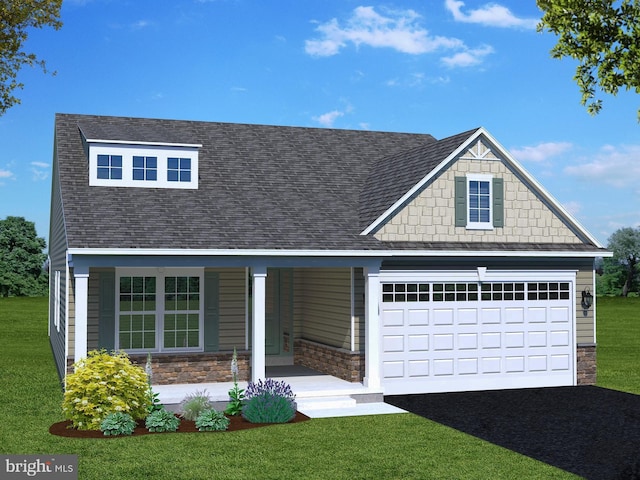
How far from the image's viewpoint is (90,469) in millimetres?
10719

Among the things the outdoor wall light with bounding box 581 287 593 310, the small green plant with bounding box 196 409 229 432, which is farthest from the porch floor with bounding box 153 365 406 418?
the outdoor wall light with bounding box 581 287 593 310

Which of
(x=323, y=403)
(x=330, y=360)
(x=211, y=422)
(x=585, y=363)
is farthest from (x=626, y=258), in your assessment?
(x=211, y=422)

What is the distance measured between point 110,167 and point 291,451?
9644 millimetres

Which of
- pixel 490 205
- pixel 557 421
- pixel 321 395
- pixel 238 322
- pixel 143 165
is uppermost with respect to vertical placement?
pixel 143 165

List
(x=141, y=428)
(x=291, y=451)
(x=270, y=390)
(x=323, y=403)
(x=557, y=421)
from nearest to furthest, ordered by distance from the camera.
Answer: (x=291, y=451) < (x=141, y=428) < (x=557, y=421) < (x=270, y=390) < (x=323, y=403)

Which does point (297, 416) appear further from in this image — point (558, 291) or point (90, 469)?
point (558, 291)

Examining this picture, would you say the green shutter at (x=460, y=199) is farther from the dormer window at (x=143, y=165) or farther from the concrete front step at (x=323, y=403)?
the dormer window at (x=143, y=165)

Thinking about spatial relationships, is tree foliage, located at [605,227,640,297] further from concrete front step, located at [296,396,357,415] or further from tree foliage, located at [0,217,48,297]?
concrete front step, located at [296,396,357,415]

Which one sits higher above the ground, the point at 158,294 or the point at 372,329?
the point at 158,294

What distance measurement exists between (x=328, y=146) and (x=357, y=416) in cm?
1016

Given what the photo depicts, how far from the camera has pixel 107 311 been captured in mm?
17719

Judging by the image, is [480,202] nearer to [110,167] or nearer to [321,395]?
[321,395]

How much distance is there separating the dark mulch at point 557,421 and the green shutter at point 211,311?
427 cm

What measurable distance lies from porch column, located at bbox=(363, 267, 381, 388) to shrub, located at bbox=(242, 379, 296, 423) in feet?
8.75
